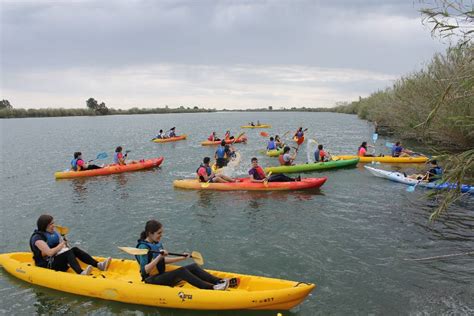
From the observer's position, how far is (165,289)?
21.2 feet

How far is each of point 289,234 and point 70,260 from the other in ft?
17.3

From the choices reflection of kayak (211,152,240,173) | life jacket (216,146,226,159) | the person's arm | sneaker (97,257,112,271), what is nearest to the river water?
sneaker (97,257,112,271)

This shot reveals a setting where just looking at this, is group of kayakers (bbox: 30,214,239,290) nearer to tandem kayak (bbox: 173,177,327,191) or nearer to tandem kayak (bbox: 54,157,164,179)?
tandem kayak (bbox: 173,177,327,191)

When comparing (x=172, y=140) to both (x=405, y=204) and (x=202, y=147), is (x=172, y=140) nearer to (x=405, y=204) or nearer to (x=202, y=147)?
(x=202, y=147)

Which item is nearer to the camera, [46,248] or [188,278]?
[188,278]

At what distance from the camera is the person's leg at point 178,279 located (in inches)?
254

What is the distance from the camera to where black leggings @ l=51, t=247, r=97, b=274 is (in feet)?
24.0

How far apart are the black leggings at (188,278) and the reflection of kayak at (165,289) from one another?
108 millimetres

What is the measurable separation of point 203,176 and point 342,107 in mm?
93303

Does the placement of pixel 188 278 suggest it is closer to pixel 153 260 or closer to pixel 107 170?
pixel 153 260

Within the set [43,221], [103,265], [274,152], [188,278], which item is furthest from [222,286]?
[274,152]

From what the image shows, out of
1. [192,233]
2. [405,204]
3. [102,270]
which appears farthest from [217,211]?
[405,204]

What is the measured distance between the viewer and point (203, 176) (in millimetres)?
14688

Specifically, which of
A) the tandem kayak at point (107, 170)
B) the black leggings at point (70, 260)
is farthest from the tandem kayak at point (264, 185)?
the black leggings at point (70, 260)
